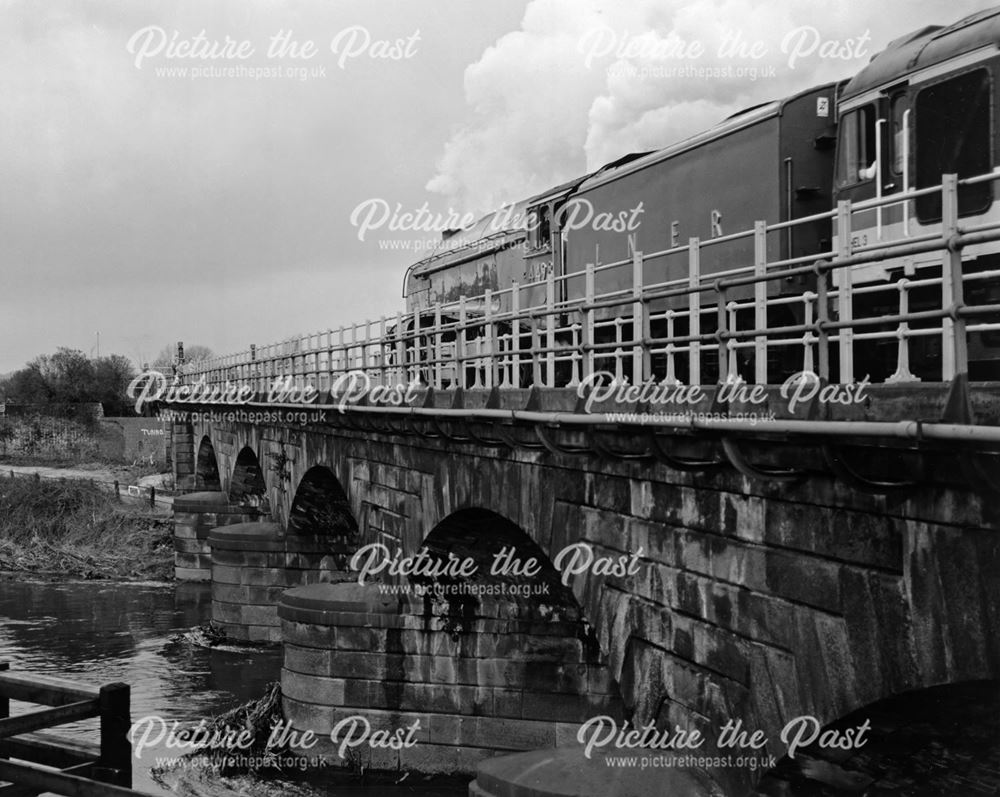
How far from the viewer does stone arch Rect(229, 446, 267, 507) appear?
1732 inches

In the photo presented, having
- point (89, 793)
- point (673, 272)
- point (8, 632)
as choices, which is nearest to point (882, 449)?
point (89, 793)

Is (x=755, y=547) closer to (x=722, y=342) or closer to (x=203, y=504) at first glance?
(x=722, y=342)

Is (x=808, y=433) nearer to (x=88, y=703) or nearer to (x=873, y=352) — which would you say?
(x=873, y=352)

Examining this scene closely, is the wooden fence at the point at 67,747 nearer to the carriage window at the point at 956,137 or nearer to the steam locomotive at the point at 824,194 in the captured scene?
the steam locomotive at the point at 824,194

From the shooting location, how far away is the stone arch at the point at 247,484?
44000 millimetres

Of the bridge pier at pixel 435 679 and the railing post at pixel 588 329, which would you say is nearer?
the railing post at pixel 588 329

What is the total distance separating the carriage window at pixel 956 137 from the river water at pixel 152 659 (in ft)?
41.3

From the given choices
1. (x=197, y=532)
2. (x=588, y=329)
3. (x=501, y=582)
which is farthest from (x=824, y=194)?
(x=197, y=532)

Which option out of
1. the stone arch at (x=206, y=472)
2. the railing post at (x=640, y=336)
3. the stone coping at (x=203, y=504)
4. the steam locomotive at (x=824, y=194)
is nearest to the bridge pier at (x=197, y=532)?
the stone coping at (x=203, y=504)

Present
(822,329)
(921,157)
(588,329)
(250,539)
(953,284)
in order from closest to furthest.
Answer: (953,284) < (822,329) < (588,329) < (921,157) < (250,539)

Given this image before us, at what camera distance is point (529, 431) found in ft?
43.5

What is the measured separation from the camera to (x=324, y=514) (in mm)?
32656

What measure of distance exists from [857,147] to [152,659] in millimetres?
24445

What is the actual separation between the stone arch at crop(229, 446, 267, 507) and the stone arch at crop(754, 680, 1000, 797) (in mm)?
35510
